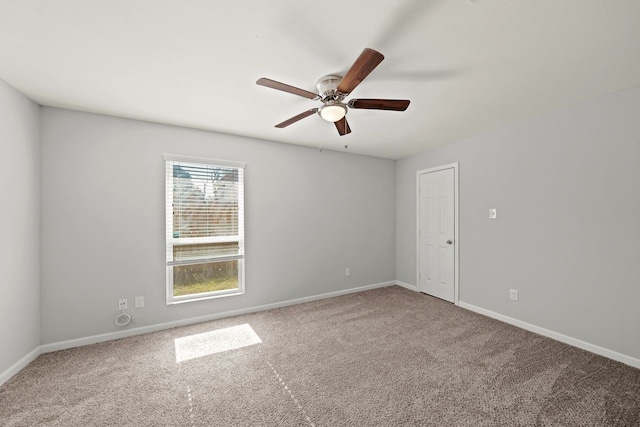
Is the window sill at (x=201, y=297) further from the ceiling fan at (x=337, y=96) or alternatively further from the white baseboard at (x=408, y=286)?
the white baseboard at (x=408, y=286)

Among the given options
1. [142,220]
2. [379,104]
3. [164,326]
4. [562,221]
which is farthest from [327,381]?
[562,221]

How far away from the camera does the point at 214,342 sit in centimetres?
279

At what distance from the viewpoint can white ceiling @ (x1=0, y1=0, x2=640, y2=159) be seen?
143 centimetres

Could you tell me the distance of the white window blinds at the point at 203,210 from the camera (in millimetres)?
3166

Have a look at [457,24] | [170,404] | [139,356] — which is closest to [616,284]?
[457,24]

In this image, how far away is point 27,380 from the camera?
214 cm

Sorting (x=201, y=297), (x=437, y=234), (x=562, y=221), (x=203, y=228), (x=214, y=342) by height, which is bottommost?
(x=214, y=342)

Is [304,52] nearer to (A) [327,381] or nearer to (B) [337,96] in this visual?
(B) [337,96]

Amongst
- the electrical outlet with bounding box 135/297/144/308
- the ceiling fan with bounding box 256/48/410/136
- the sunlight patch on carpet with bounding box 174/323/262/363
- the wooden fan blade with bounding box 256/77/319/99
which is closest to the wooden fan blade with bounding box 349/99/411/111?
the ceiling fan with bounding box 256/48/410/136

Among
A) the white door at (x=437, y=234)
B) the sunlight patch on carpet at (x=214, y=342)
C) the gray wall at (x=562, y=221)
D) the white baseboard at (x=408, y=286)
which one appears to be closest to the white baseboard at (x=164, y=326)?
the sunlight patch on carpet at (x=214, y=342)

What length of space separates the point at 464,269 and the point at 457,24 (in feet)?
10.3

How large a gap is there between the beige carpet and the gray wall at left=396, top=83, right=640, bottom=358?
369 mm

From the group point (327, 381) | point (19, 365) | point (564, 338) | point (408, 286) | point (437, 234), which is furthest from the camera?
point (408, 286)

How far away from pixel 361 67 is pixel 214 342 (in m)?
2.84
